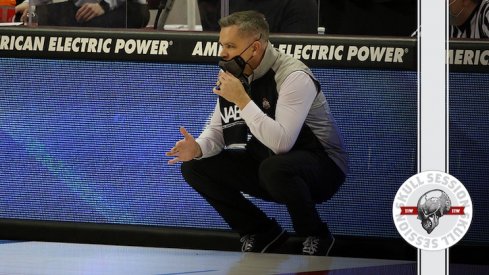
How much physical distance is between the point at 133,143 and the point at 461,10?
1446 mm

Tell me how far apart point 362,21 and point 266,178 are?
775 mm

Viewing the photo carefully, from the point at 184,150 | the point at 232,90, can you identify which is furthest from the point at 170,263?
the point at 232,90

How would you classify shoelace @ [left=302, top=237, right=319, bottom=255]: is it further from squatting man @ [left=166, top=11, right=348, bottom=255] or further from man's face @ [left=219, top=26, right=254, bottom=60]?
man's face @ [left=219, top=26, right=254, bottom=60]

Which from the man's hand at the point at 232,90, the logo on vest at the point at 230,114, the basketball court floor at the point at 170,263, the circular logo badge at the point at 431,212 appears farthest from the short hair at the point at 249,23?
the circular logo badge at the point at 431,212

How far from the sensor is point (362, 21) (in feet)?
15.4

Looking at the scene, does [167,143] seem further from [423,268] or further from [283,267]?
[423,268]

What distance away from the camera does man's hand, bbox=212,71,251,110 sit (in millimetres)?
4461

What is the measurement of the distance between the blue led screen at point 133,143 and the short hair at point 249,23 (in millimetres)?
205

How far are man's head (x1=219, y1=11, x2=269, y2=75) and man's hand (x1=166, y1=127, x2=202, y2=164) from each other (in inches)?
14.3

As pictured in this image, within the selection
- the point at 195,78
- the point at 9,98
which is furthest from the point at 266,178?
the point at 9,98

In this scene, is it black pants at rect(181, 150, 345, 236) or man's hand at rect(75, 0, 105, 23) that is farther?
man's hand at rect(75, 0, 105, 23)

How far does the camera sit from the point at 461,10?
14.3ft

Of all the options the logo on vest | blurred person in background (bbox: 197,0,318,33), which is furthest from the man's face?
the logo on vest

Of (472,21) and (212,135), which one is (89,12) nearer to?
(212,135)
